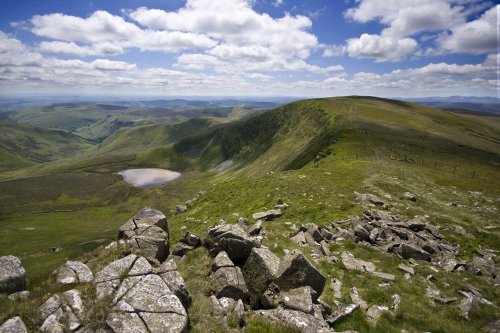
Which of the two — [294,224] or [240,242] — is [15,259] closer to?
[240,242]

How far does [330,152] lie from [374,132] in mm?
38877

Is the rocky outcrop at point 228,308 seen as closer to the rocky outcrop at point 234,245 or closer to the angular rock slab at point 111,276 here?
the rocky outcrop at point 234,245

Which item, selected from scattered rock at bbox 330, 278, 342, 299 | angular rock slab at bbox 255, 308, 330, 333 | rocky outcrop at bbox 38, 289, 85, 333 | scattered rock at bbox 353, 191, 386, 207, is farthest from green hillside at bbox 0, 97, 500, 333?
scattered rock at bbox 353, 191, 386, 207

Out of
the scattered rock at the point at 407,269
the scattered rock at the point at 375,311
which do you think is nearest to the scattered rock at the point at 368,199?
the scattered rock at the point at 407,269

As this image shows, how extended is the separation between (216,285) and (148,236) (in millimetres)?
6587

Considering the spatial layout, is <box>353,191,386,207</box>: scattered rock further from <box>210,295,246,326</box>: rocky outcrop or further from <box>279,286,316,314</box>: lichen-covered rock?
<box>210,295,246,326</box>: rocky outcrop

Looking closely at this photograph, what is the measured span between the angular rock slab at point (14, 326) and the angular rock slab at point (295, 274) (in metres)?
11.2

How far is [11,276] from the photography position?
14.0m

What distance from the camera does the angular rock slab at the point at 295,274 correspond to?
1648 centimetres

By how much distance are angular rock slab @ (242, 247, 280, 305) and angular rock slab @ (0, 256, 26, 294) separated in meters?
11.1

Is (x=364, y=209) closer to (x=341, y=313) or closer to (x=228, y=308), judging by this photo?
(x=341, y=313)

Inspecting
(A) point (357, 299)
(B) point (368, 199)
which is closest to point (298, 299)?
(A) point (357, 299)

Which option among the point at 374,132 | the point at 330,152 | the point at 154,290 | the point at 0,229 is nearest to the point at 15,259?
the point at 154,290

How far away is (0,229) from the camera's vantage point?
140 metres
